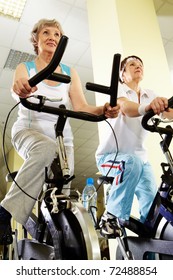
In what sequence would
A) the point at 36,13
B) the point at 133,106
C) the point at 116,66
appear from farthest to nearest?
the point at 36,13 → the point at 133,106 → the point at 116,66

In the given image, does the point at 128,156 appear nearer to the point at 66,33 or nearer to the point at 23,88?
the point at 23,88

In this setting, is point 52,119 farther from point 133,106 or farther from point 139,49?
point 139,49

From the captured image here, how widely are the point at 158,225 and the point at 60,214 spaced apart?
1.52 ft

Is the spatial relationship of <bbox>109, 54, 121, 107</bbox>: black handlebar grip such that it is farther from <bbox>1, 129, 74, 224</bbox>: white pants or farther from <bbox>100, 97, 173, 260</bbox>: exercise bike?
<bbox>1, 129, 74, 224</bbox>: white pants

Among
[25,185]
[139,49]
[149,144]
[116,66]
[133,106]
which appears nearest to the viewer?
[116,66]

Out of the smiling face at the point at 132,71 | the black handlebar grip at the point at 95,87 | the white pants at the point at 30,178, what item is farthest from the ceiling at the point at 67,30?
the black handlebar grip at the point at 95,87

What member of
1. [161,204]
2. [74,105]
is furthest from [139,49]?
[161,204]

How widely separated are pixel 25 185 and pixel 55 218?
0.65 feet

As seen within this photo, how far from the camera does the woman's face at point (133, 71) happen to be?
164 cm

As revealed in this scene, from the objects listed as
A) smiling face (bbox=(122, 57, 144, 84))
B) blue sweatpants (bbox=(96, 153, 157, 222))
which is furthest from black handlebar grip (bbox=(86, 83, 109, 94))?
smiling face (bbox=(122, 57, 144, 84))

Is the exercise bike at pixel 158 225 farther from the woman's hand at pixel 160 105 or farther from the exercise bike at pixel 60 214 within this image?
the exercise bike at pixel 60 214

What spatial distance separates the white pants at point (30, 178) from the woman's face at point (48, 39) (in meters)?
0.51

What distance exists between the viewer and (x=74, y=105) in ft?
4.46

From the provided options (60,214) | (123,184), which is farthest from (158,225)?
(60,214)
